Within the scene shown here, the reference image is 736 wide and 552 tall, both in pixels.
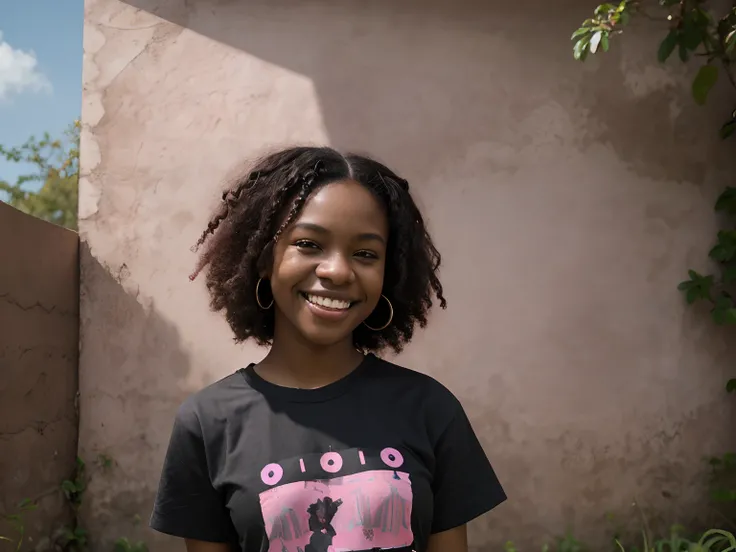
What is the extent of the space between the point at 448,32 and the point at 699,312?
1740mm

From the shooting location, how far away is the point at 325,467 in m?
1.18

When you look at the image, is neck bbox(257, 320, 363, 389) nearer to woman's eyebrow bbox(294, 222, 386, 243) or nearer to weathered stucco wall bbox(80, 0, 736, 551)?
woman's eyebrow bbox(294, 222, 386, 243)

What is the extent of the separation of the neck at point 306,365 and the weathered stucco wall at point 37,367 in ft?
5.30

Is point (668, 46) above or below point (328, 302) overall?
above

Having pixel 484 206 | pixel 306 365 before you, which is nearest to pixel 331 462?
pixel 306 365

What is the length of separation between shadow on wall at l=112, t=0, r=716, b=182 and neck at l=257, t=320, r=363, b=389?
2037 millimetres

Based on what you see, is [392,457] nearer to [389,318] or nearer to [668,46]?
[389,318]

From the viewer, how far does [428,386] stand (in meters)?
1.31

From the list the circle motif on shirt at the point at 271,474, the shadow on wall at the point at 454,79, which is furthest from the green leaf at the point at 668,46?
the circle motif on shirt at the point at 271,474

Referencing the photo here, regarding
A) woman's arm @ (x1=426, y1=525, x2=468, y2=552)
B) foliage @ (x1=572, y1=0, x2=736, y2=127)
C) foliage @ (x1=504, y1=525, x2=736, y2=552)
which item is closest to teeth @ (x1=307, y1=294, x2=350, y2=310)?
woman's arm @ (x1=426, y1=525, x2=468, y2=552)

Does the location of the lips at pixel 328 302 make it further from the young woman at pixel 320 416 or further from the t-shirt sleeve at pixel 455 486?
the t-shirt sleeve at pixel 455 486

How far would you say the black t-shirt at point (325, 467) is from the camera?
116cm

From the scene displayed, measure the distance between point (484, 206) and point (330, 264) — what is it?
2.16 metres

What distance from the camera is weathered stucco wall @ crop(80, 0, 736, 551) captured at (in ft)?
10.3
